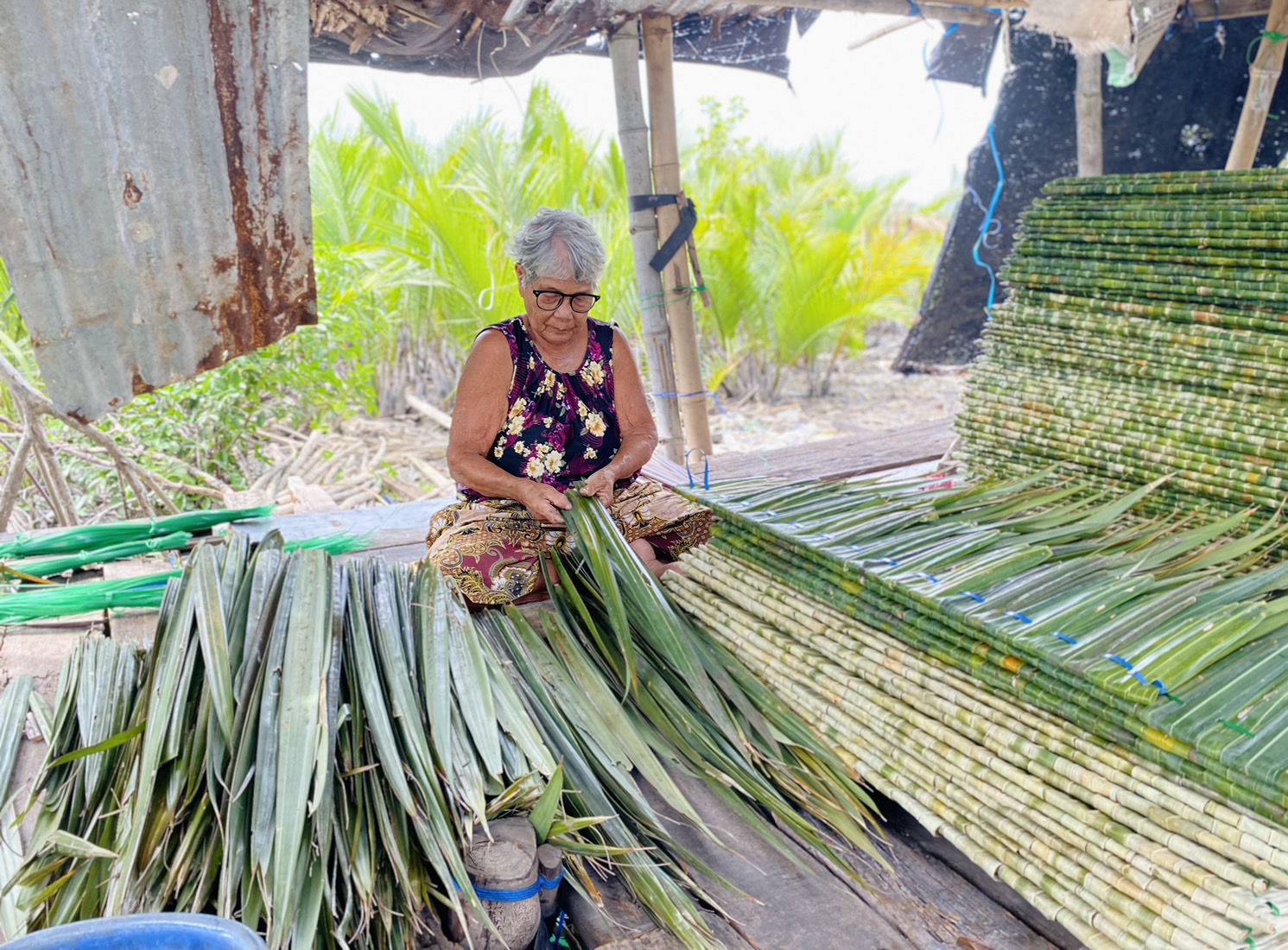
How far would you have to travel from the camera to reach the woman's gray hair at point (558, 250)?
2650mm

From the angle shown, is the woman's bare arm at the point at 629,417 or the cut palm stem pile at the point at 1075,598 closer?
the cut palm stem pile at the point at 1075,598

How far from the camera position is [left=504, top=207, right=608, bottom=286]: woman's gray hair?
2.65 metres

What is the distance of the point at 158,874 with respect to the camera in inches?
64.3

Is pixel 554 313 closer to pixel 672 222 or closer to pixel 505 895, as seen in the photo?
pixel 672 222

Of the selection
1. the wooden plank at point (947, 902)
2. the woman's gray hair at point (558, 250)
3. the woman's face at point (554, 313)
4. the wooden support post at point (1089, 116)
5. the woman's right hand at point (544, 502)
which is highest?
the wooden support post at point (1089, 116)

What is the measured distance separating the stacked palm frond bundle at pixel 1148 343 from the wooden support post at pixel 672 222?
3.96 ft

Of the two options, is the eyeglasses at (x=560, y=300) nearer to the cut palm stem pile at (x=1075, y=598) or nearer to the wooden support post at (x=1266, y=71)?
the cut palm stem pile at (x=1075, y=598)

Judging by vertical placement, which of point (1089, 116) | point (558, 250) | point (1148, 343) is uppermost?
point (1089, 116)

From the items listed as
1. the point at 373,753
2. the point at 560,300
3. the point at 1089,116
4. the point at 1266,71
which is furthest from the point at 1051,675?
the point at 1089,116

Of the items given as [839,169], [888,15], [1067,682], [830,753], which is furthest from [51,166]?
[839,169]

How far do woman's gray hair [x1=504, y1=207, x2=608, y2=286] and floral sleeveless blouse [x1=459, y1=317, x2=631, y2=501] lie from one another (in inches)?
10.6

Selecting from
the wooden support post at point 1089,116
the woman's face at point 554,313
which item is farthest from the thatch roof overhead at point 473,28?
the wooden support post at point 1089,116

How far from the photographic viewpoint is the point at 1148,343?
280cm

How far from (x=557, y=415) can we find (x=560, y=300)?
40 cm
